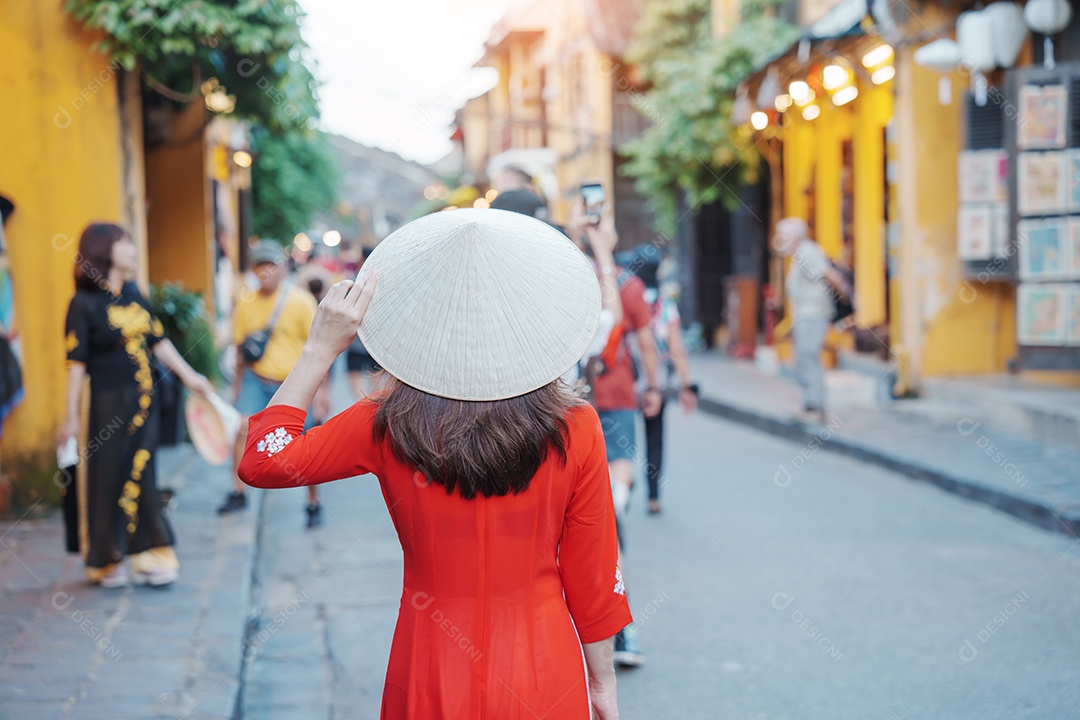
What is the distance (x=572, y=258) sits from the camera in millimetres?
2111

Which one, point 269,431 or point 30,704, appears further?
point 30,704

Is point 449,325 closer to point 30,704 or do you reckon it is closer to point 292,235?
point 30,704

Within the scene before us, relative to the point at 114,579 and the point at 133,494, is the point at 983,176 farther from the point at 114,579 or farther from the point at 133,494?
the point at 114,579

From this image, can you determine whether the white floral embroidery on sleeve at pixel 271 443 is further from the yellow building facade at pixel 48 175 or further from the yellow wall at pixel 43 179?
the yellow wall at pixel 43 179

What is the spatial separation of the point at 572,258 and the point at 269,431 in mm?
643

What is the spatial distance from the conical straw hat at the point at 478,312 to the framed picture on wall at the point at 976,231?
1045cm

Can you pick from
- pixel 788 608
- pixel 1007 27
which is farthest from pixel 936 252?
pixel 788 608

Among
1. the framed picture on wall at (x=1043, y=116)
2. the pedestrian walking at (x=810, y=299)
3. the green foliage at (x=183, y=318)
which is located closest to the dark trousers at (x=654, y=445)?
the pedestrian walking at (x=810, y=299)

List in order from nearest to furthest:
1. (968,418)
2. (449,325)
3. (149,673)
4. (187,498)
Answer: (449,325) < (149,673) < (187,498) < (968,418)

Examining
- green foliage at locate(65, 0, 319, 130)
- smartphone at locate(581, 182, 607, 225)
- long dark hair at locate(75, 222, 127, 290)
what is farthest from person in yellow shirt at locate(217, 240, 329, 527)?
smartphone at locate(581, 182, 607, 225)

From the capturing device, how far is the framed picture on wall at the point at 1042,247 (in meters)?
10.5

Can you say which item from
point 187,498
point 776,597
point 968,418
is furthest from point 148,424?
point 968,418

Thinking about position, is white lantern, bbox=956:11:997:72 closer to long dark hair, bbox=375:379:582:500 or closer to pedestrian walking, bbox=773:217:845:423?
pedestrian walking, bbox=773:217:845:423

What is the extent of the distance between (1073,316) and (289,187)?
703 inches
